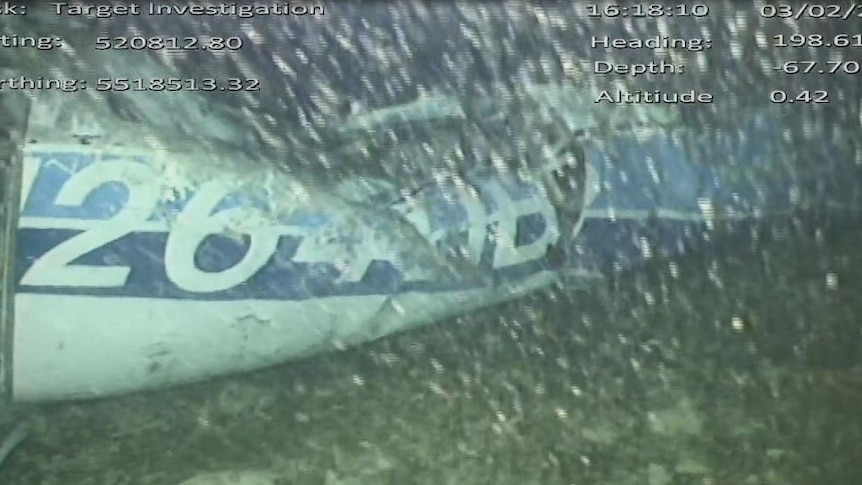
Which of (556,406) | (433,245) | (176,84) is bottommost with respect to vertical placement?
(556,406)

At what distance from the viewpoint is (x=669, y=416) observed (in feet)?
4.99

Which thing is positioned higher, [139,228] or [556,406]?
[139,228]

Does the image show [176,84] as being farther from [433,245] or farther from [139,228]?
[433,245]

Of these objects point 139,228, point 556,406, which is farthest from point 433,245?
point 139,228

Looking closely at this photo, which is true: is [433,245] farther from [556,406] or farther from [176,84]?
[176,84]

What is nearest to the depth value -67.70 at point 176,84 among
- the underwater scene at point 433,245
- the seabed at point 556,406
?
the underwater scene at point 433,245
